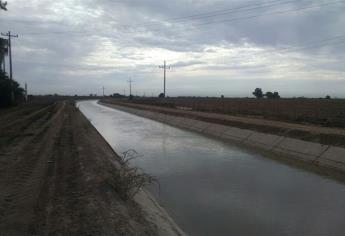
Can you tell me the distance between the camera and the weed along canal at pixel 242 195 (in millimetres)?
Result: 10148

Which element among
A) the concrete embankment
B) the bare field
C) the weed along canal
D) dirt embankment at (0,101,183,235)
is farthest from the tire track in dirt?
the bare field

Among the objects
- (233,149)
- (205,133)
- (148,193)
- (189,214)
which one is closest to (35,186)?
(148,193)

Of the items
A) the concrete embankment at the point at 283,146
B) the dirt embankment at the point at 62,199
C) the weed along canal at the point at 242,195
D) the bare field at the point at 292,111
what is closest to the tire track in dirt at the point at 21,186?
the dirt embankment at the point at 62,199

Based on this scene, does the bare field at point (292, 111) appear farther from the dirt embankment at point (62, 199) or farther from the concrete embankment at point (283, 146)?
the dirt embankment at point (62, 199)

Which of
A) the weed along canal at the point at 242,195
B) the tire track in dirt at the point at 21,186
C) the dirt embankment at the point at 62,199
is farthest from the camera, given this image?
the weed along canal at the point at 242,195

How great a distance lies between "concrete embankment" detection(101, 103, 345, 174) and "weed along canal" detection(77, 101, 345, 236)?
1352 mm

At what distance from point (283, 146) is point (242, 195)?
37.2 ft

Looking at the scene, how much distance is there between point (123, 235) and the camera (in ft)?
26.7

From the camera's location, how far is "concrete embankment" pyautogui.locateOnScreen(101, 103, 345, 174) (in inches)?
746

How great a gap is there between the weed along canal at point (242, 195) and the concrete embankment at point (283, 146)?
1352mm

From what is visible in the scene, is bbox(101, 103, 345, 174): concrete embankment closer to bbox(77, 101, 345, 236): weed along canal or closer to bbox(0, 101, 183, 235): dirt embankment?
bbox(77, 101, 345, 236): weed along canal

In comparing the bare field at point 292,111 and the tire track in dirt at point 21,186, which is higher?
the bare field at point 292,111

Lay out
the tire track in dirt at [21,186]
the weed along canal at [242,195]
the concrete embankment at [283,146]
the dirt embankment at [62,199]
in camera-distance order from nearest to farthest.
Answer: the dirt embankment at [62,199], the tire track in dirt at [21,186], the weed along canal at [242,195], the concrete embankment at [283,146]

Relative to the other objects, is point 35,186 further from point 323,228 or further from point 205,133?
point 205,133
